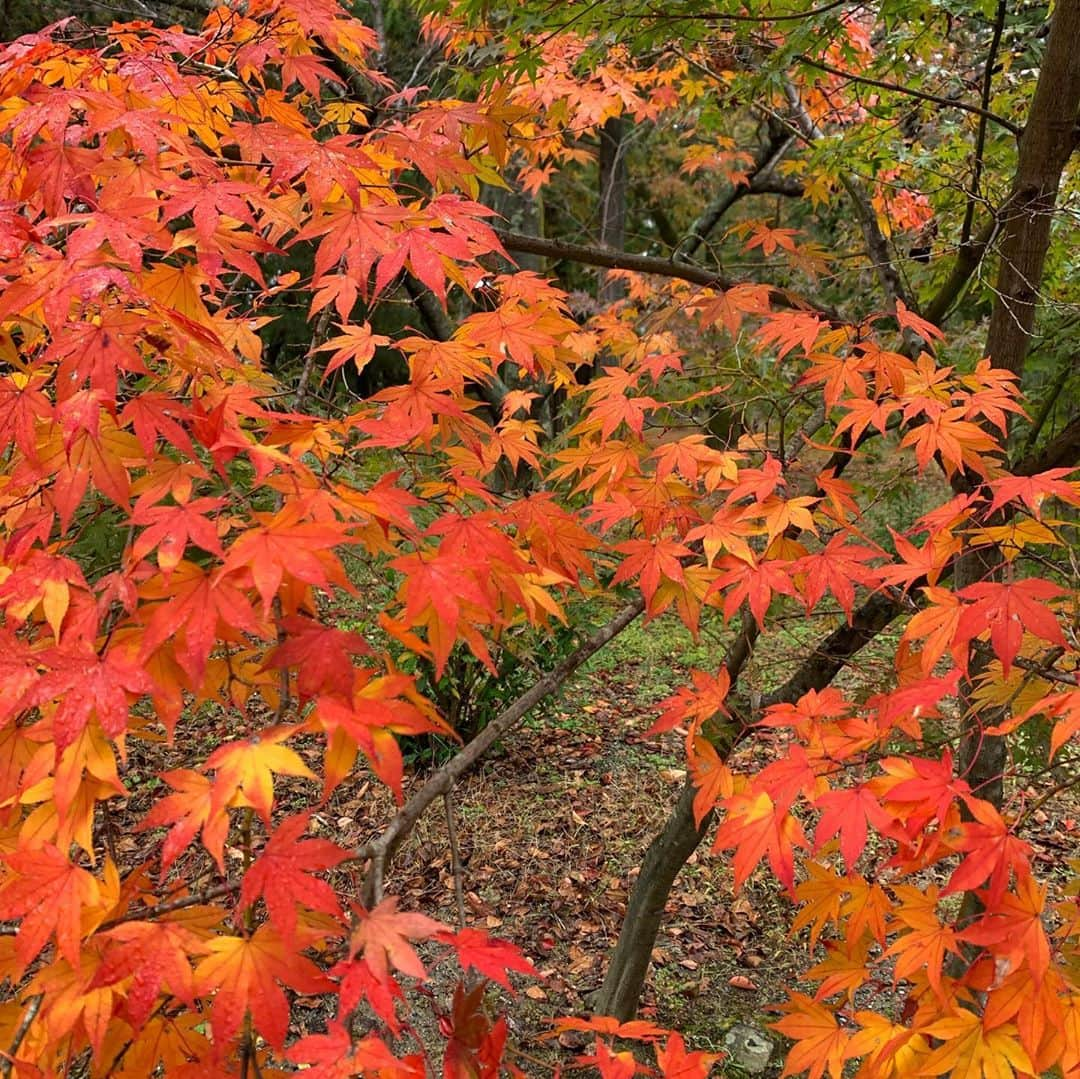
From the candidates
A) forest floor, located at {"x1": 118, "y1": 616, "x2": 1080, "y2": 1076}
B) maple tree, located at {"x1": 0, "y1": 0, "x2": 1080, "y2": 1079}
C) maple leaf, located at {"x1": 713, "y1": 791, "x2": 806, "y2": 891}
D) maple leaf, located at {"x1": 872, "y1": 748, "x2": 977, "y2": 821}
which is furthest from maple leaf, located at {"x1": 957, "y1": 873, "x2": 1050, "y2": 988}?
forest floor, located at {"x1": 118, "y1": 616, "x2": 1080, "y2": 1076}

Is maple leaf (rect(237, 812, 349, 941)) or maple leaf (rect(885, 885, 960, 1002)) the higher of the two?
maple leaf (rect(237, 812, 349, 941))

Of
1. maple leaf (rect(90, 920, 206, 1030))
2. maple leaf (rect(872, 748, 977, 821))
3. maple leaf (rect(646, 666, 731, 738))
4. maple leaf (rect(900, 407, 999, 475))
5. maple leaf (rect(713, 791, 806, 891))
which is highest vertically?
maple leaf (rect(900, 407, 999, 475))

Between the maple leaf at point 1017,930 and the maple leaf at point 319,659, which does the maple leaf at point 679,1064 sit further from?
the maple leaf at point 319,659

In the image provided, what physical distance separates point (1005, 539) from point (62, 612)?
1.57 m

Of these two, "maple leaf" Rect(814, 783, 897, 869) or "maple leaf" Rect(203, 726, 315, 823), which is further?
"maple leaf" Rect(814, 783, 897, 869)

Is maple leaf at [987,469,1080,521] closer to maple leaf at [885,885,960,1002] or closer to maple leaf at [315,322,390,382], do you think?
maple leaf at [885,885,960,1002]

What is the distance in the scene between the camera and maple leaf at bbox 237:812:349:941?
1002 millimetres

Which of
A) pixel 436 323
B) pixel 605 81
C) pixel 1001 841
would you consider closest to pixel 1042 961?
pixel 1001 841

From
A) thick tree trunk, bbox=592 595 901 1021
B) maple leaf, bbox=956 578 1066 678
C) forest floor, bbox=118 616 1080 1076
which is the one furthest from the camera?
forest floor, bbox=118 616 1080 1076

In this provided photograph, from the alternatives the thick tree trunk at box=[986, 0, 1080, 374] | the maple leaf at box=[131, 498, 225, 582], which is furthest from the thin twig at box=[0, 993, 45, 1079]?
the thick tree trunk at box=[986, 0, 1080, 374]

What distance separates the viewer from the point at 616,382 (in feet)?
7.11

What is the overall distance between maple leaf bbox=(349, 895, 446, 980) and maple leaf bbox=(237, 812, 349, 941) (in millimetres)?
39

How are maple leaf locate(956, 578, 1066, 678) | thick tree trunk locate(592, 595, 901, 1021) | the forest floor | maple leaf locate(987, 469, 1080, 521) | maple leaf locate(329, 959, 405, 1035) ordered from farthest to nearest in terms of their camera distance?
the forest floor
thick tree trunk locate(592, 595, 901, 1021)
maple leaf locate(987, 469, 1080, 521)
maple leaf locate(956, 578, 1066, 678)
maple leaf locate(329, 959, 405, 1035)

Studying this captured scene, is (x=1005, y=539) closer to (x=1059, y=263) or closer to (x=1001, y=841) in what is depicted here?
(x=1001, y=841)
